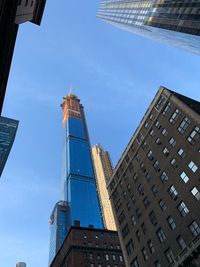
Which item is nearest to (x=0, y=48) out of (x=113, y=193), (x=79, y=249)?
(x=113, y=193)

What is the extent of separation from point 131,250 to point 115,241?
169 ft

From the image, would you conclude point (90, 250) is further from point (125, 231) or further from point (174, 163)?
point (174, 163)

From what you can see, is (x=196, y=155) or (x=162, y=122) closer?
(x=196, y=155)

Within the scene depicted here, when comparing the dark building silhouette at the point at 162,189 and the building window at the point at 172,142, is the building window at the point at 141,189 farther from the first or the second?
the building window at the point at 172,142

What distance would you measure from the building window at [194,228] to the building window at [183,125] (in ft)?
55.5

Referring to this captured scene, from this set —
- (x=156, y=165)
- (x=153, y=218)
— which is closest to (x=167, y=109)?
(x=156, y=165)

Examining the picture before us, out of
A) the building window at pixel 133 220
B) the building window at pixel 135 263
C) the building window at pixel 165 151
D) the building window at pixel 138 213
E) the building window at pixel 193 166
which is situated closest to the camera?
the building window at pixel 193 166

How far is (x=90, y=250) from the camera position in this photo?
3750 inches

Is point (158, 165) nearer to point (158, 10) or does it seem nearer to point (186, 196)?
point (186, 196)

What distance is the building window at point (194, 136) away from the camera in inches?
1880

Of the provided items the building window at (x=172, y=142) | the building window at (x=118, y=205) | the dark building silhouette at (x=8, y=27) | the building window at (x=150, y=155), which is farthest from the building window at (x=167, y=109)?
the dark building silhouette at (x=8, y=27)

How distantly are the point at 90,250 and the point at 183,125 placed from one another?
204ft

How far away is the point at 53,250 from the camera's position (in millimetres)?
194250

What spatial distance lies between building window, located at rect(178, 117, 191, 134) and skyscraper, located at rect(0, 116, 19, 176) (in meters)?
110
